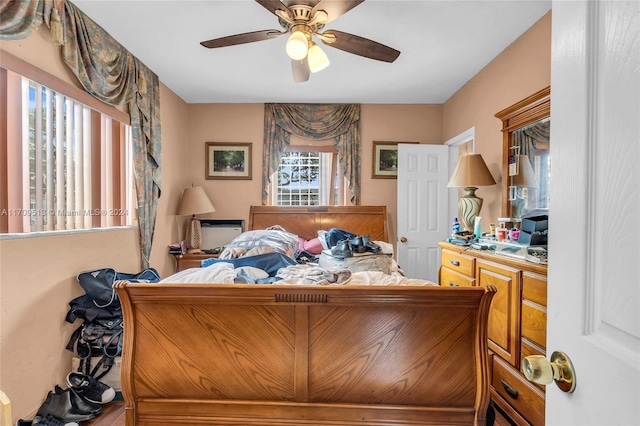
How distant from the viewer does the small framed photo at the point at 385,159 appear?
4.26 m

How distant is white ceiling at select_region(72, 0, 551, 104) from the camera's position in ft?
7.32

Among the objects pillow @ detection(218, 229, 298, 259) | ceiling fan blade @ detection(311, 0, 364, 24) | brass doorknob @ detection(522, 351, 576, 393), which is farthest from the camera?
pillow @ detection(218, 229, 298, 259)

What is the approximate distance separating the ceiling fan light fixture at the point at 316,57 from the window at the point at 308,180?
7.49 ft

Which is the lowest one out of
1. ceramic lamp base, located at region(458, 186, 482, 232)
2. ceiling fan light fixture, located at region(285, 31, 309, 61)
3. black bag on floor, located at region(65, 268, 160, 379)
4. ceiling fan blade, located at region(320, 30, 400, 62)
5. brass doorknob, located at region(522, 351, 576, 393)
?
black bag on floor, located at region(65, 268, 160, 379)

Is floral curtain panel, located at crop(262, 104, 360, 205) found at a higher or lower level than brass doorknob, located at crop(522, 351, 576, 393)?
higher

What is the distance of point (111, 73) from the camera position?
264 cm

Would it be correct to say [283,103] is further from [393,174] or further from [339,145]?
[393,174]

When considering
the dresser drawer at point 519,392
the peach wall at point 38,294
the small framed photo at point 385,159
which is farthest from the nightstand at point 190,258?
the dresser drawer at point 519,392

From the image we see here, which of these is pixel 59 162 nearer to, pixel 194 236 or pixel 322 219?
pixel 194 236

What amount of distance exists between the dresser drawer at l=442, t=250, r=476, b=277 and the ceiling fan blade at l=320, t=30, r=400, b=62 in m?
1.55

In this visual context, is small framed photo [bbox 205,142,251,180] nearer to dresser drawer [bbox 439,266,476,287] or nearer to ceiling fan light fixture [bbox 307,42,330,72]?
ceiling fan light fixture [bbox 307,42,330,72]

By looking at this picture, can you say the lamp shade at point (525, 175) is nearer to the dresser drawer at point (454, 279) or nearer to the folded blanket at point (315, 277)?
the dresser drawer at point (454, 279)

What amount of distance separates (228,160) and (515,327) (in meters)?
3.60

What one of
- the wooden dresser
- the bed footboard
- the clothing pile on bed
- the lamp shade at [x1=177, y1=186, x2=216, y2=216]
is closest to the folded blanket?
the clothing pile on bed
